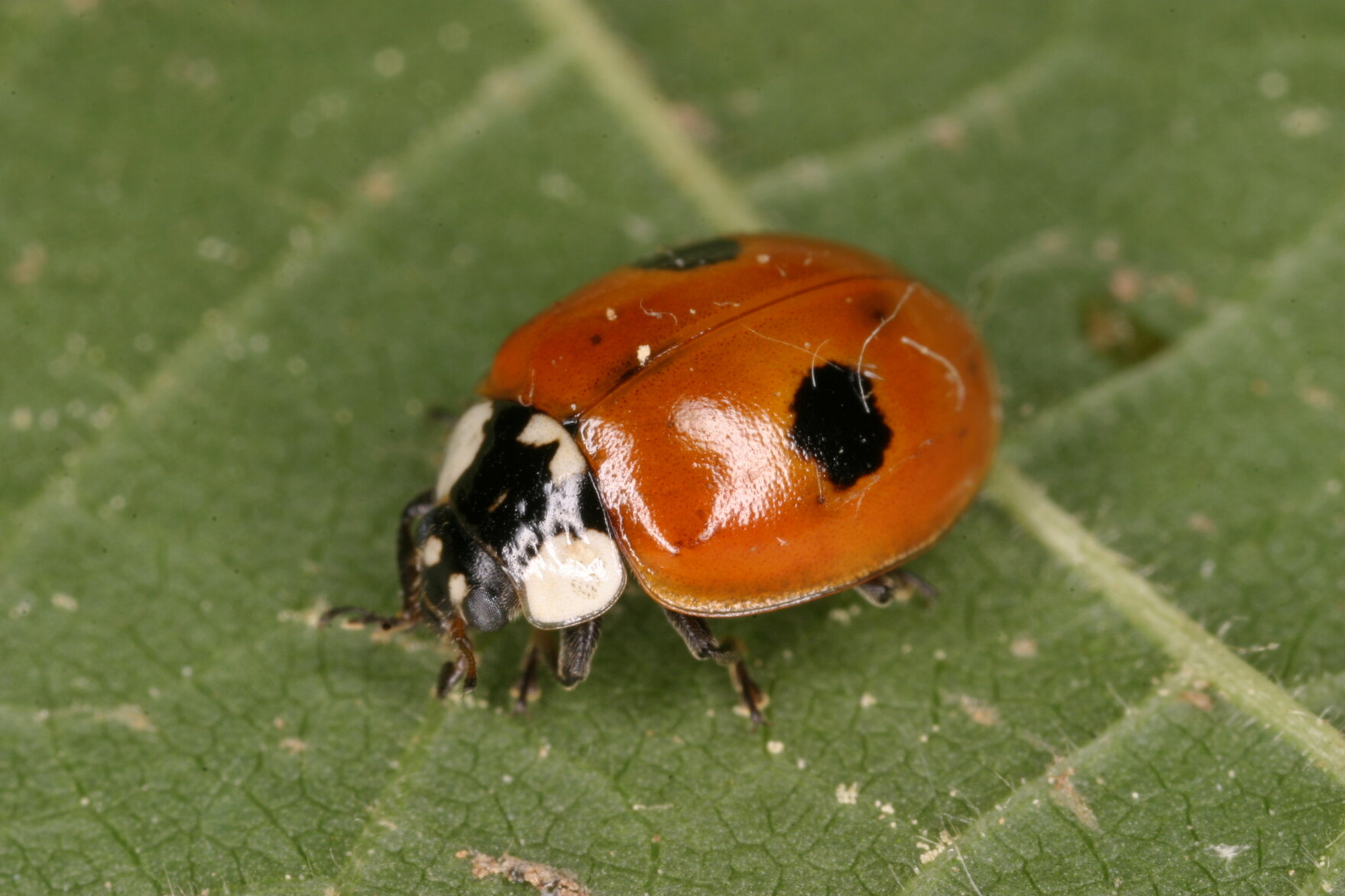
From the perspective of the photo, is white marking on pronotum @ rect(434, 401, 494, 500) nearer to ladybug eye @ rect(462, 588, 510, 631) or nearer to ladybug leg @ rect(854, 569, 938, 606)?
ladybug eye @ rect(462, 588, 510, 631)

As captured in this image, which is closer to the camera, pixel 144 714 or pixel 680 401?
pixel 680 401

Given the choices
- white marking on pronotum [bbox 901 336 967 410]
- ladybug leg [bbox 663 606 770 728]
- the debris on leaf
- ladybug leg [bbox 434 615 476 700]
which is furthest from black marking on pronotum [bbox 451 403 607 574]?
white marking on pronotum [bbox 901 336 967 410]

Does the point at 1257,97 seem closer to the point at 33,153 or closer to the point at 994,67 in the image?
the point at 994,67

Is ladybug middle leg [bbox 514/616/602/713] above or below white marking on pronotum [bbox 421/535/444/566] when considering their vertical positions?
below

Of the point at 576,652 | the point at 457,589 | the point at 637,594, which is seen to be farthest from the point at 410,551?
the point at 637,594

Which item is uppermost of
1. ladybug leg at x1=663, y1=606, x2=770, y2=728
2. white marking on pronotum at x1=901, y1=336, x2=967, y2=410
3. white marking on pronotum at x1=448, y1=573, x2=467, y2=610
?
white marking on pronotum at x1=448, y1=573, x2=467, y2=610

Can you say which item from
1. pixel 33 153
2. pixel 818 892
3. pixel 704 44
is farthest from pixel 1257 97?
pixel 33 153

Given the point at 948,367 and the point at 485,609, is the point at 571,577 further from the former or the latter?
the point at 948,367
